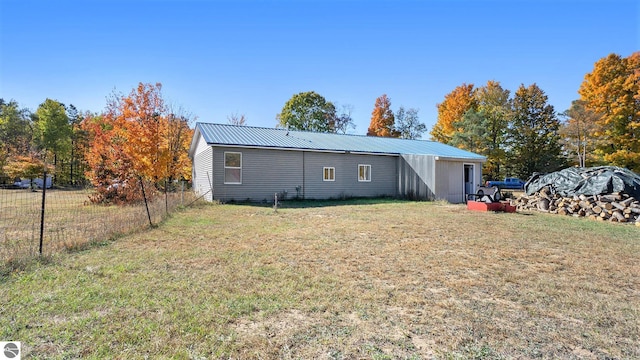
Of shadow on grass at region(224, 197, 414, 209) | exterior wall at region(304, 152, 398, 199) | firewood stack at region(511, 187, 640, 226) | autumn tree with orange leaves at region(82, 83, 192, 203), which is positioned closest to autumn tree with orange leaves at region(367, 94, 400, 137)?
exterior wall at region(304, 152, 398, 199)

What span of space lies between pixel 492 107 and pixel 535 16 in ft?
81.7

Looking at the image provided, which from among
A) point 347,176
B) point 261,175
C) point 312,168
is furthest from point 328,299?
point 347,176

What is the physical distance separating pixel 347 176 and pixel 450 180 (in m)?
5.26

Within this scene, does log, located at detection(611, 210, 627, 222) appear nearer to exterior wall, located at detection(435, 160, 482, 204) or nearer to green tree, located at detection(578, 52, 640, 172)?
exterior wall, located at detection(435, 160, 482, 204)

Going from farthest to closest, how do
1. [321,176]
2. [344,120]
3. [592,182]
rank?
1. [344,120]
2. [321,176]
3. [592,182]

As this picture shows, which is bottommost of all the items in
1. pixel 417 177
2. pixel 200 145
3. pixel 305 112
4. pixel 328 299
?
pixel 328 299

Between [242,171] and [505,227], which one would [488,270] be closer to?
[505,227]

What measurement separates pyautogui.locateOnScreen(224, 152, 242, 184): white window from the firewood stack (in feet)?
39.6

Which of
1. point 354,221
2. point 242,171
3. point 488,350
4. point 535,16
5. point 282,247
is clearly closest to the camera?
point 488,350

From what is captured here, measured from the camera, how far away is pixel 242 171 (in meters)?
14.7

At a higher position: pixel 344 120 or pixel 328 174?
pixel 344 120

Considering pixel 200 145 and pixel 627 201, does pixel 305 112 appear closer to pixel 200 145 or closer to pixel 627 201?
pixel 200 145

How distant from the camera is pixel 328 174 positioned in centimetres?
1672

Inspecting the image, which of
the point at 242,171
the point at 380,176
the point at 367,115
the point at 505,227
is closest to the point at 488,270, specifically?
the point at 505,227
